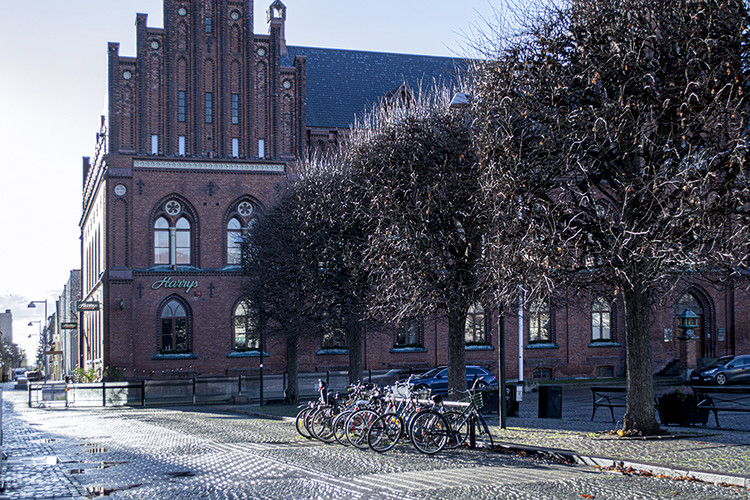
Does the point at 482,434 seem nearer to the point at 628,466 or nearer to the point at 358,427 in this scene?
the point at 358,427

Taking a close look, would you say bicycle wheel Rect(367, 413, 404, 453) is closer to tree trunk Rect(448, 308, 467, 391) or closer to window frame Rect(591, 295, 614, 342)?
tree trunk Rect(448, 308, 467, 391)

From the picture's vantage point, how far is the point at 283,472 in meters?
11.8

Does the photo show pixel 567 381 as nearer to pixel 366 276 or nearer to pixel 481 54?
pixel 366 276

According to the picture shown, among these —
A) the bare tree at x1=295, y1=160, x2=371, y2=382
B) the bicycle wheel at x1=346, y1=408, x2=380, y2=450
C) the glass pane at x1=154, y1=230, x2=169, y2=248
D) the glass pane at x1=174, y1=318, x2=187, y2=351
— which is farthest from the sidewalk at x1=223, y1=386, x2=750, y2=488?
the glass pane at x1=154, y1=230, x2=169, y2=248

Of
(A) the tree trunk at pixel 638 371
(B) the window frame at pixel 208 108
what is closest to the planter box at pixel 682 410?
(A) the tree trunk at pixel 638 371

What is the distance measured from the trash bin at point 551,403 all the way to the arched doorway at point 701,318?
81.7 ft

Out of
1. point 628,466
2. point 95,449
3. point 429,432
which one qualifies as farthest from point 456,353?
point 95,449

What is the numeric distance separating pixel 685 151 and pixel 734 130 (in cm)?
113

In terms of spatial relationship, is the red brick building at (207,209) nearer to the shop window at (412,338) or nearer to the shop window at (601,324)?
the shop window at (412,338)

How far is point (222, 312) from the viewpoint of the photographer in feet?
130

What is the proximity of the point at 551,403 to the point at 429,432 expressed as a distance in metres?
7.67

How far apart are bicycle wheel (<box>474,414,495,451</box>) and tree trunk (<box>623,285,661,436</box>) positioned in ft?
8.59

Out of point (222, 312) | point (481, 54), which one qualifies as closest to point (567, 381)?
point (222, 312)

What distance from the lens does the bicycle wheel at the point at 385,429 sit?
574 inches
